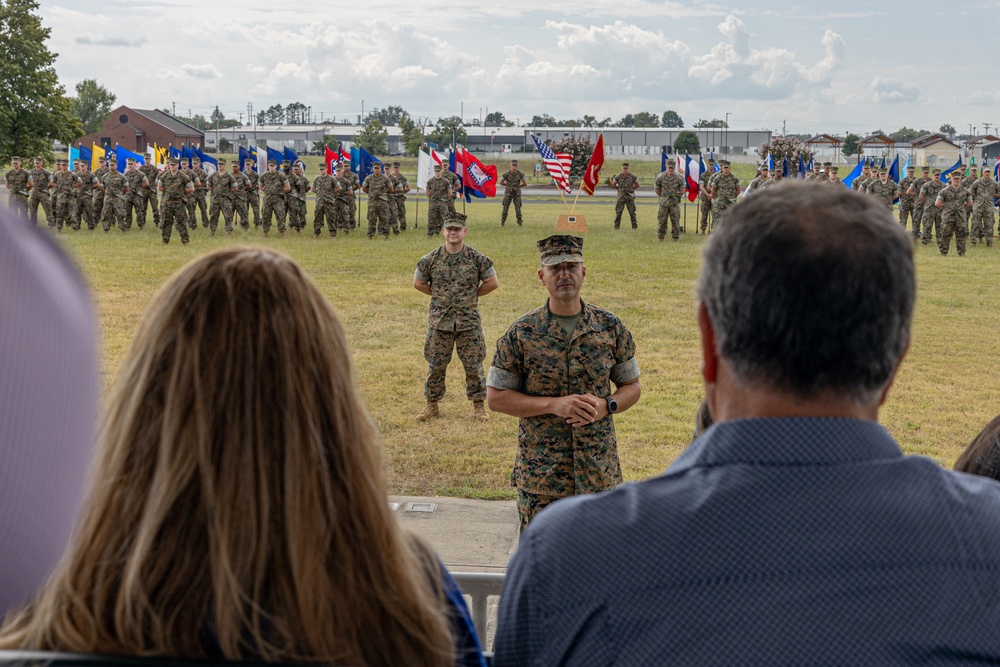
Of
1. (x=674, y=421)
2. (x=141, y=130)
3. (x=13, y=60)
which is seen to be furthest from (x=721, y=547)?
(x=141, y=130)

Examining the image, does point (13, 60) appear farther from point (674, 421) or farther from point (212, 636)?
point (212, 636)

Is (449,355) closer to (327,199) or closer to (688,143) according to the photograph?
(327,199)

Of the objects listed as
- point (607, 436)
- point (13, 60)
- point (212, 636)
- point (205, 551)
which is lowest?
point (607, 436)

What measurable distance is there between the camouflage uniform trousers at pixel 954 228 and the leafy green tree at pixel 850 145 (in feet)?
233

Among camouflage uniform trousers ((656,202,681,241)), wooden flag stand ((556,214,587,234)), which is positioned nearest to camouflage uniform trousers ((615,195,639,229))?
wooden flag stand ((556,214,587,234))

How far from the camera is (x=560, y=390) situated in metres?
5.08

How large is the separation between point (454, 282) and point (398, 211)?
728 inches

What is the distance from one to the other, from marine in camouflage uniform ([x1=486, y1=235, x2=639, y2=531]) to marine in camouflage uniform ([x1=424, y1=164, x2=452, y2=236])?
2067 cm

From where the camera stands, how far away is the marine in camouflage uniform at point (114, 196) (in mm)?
25406

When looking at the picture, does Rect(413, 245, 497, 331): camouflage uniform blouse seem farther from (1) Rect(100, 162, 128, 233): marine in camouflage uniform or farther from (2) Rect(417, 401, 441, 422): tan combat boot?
(1) Rect(100, 162, 128, 233): marine in camouflage uniform

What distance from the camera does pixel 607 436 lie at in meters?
5.10

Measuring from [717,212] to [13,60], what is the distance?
1220 inches

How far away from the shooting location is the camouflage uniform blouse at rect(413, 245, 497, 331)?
336 inches

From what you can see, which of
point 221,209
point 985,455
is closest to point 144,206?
point 221,209
